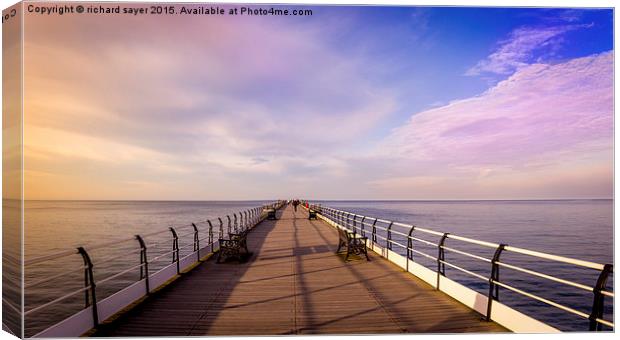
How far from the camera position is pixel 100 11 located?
654 centimetres

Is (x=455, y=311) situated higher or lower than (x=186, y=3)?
lower

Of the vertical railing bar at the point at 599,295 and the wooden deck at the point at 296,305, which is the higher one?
the vertical railing bar at the point at 599,295

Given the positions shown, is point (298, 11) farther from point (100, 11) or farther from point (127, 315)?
point (127, 315)

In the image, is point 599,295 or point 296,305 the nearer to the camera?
point 599,295

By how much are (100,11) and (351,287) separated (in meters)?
6.70

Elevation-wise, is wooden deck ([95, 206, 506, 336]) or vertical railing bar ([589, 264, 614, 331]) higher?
vertical railing bar ([589, 264, 614, 331])

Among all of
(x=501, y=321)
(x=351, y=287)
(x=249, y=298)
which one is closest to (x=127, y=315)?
(x=249, y=298)

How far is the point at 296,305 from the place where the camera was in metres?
6.35

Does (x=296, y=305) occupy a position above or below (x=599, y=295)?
below

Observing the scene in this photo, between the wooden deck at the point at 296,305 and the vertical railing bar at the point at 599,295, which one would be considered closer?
the vertical railing bar at the point at 599,295

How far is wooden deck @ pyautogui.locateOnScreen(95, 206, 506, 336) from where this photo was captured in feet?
17.5

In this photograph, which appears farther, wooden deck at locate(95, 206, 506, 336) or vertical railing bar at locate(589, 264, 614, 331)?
Answer: wooden deck at locate(95, 206, 506, 336)

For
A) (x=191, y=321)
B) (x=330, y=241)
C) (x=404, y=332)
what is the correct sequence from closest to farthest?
(x=404, y=332) → (x=191, y=321) → (x=330, y=241)

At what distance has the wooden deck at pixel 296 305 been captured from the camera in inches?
210
